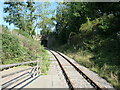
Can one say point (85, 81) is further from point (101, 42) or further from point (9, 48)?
point (101, 42)

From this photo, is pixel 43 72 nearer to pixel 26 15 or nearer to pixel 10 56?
pixel 10 56

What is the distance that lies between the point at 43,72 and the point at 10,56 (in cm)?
346

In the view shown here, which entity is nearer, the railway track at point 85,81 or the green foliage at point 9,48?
the railway track at point 85,81

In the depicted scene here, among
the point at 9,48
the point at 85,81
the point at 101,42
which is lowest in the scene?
the point at 85,81

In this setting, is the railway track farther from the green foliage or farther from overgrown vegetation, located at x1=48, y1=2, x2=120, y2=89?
the green foliage

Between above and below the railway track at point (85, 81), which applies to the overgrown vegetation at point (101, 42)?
above

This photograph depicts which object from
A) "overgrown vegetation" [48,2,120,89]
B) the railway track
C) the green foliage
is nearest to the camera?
the railway track

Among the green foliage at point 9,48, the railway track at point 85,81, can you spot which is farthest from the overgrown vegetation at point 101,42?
the green foliage at point 9,48

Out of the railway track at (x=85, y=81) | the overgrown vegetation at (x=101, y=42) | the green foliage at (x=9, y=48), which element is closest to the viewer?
the railway track at (x=85, y=81)

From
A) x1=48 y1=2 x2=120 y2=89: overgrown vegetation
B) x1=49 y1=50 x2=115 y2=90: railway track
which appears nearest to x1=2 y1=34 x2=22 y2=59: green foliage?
x1=49 y1=50 x2=115 y2=90: railway track

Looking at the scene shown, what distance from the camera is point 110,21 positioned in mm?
20609

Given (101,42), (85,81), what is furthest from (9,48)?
(101,42)

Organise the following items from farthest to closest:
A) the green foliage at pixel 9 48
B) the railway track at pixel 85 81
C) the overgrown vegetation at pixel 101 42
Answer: the green foliage at pixel 9 48 → the overgrown vegetation at pixel 101 42 → the railway track at pixel 85 81

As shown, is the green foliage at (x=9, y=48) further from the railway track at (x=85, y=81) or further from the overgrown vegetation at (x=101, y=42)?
the overgrown vegetation at (x=101, y=42)
